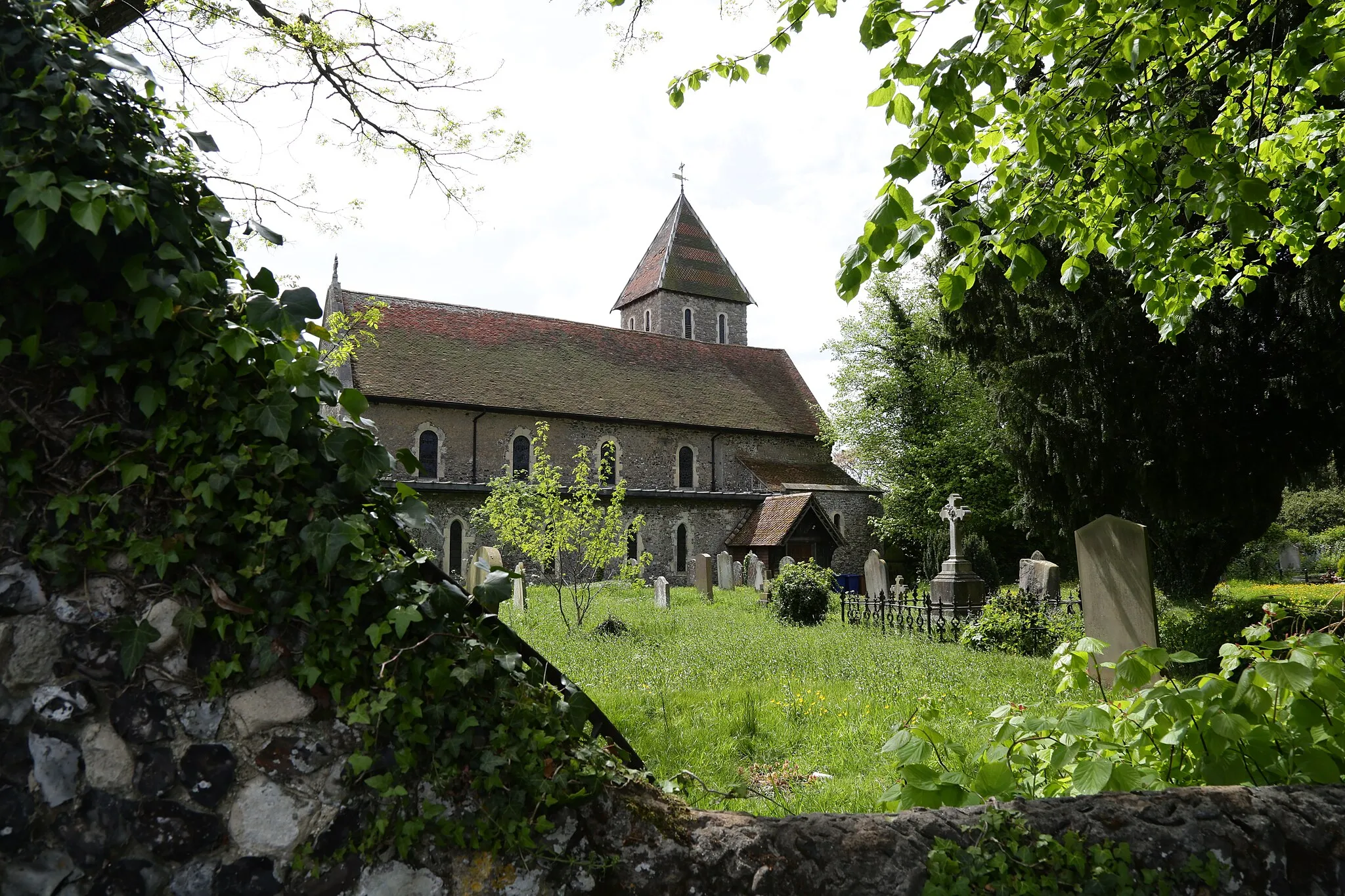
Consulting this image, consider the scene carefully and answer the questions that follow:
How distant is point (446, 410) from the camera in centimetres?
2577

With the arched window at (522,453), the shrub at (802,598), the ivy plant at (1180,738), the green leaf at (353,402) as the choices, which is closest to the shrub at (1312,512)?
the shrub at (802,598)

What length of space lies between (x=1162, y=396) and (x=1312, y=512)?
28452 mm

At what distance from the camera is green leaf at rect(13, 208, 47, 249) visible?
1.88 metres

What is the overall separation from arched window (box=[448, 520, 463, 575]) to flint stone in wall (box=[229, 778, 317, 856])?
22271 millimetres

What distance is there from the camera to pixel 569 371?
1156 inches

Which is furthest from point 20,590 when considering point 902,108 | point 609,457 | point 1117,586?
point 609,457

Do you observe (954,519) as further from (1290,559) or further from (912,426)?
(1290,559)

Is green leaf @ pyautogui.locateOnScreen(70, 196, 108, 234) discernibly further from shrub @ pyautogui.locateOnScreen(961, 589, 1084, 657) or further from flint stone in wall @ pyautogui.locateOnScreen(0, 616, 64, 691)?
shrub @ pyautogui.locateOnScreen(961, 589, 1084, 657)

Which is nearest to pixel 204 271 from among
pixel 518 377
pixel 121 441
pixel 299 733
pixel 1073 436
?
pixel 121 441

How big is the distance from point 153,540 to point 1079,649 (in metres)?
2.84

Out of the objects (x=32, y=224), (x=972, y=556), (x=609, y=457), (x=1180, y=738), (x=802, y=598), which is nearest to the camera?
(x=32, y=224)

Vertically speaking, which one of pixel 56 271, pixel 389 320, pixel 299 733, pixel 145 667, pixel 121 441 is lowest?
pixel 299 733

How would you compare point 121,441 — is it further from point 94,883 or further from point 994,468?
point 994,468

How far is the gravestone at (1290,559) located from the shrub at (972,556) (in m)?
12.5
